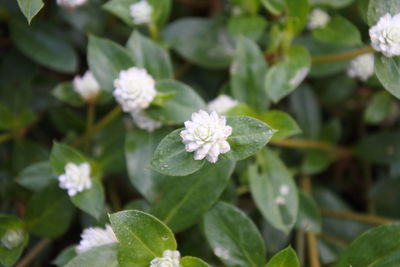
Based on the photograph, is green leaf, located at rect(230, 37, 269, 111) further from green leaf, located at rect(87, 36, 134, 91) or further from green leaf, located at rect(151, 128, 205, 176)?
green leaf, located at rect(151, 128, 205, 176)

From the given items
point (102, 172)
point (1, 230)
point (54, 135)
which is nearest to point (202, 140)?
point (102, 172)

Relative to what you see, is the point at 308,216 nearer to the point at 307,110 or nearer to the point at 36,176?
the point at 307,110

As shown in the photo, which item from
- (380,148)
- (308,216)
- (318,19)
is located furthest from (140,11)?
(380,148)

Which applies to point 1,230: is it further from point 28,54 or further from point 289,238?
point 289,238

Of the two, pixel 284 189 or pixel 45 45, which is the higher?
pixel 45 45

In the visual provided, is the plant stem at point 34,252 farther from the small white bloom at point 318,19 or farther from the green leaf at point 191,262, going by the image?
the small white bloom at point 318,19

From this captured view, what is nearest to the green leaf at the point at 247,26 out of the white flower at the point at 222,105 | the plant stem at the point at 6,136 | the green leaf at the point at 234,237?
the white flower at the point at 222,105
